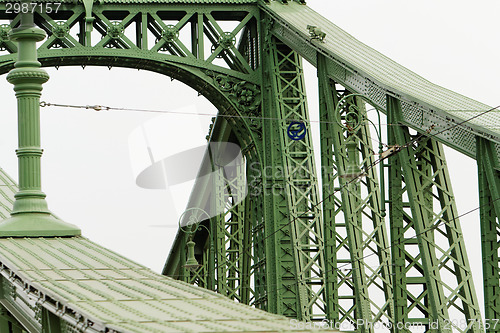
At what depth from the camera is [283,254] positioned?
29.8m

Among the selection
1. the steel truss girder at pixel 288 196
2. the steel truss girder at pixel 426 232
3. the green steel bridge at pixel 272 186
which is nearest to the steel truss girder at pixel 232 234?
the green steel bridge at pixel 272 186

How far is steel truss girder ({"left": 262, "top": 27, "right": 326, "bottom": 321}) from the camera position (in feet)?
93.2

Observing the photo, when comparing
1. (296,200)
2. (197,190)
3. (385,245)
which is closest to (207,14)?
(296,200)

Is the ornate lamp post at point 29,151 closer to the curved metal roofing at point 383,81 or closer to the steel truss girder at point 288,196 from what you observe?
the curved metal roofing at point 383,81

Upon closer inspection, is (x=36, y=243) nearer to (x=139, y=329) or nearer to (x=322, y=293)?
(x=139, y=329)

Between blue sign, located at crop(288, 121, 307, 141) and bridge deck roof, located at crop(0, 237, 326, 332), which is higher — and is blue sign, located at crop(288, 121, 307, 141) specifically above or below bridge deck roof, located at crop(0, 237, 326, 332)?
above

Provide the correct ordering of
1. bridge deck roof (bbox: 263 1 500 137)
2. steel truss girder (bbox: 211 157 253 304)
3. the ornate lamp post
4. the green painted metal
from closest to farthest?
1. the green painted metal
2. the ornate lamp post
3. bridge deck roof (bbox: 263 1 500 137)
4. steel truss girder (bbox: 211 157 253 304)

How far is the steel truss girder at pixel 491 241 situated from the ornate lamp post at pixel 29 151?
212 inches

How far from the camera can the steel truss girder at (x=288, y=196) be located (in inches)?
1118

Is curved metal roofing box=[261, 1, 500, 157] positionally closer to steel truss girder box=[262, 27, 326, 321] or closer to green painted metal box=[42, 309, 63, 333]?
steel truss girder box=[262, 27, 326, 321]

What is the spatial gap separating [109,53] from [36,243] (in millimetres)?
15242

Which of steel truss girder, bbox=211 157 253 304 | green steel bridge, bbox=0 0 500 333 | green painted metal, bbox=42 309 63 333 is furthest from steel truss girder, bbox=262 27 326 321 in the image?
green painted metal, bbox=42 309 63 333

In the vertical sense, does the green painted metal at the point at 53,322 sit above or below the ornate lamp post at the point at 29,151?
below

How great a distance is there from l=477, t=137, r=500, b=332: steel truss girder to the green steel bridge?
0.02m
